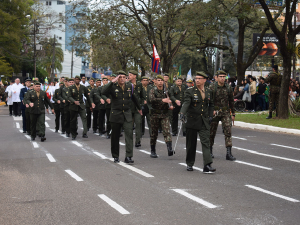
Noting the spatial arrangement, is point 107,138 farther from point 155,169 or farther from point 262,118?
point 262,118

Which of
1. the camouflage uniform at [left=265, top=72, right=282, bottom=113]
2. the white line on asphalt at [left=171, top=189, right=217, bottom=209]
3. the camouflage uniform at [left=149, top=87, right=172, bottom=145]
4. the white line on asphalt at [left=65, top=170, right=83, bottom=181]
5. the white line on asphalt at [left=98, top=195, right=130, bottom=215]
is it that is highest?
the camouflage uniform at [left=265, top=72, right=282, bottom=113]

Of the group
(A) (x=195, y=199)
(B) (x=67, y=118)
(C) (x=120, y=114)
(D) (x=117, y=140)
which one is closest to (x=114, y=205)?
(A) (x=195, y=199)

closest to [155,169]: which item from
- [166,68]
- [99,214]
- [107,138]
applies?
[99,214]

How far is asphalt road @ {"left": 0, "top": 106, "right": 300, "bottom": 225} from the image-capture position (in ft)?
19.8

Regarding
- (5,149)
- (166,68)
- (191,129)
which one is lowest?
(5,149)

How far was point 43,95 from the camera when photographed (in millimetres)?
15867

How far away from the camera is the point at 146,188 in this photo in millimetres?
7727

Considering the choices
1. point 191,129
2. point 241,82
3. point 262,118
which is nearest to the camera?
point 191,129

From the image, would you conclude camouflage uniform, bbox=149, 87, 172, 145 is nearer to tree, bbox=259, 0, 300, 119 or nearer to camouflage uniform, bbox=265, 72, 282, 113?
camouflage uniform, bbox=265, 72, 282, 113

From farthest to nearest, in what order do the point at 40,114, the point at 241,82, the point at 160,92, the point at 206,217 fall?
the point at 241,82 < the point at 40,114 < the point at 160,92 < the point at 206,217

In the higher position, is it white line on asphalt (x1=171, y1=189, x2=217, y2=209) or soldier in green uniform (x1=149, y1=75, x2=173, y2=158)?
soldier in green uniform (x1=149, y1=75, x2=173, y2=158)

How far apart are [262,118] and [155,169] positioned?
1226 cm

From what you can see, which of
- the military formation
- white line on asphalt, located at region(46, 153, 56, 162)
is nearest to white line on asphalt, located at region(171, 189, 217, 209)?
the military formation

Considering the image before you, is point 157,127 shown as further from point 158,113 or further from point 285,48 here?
point 285,48
